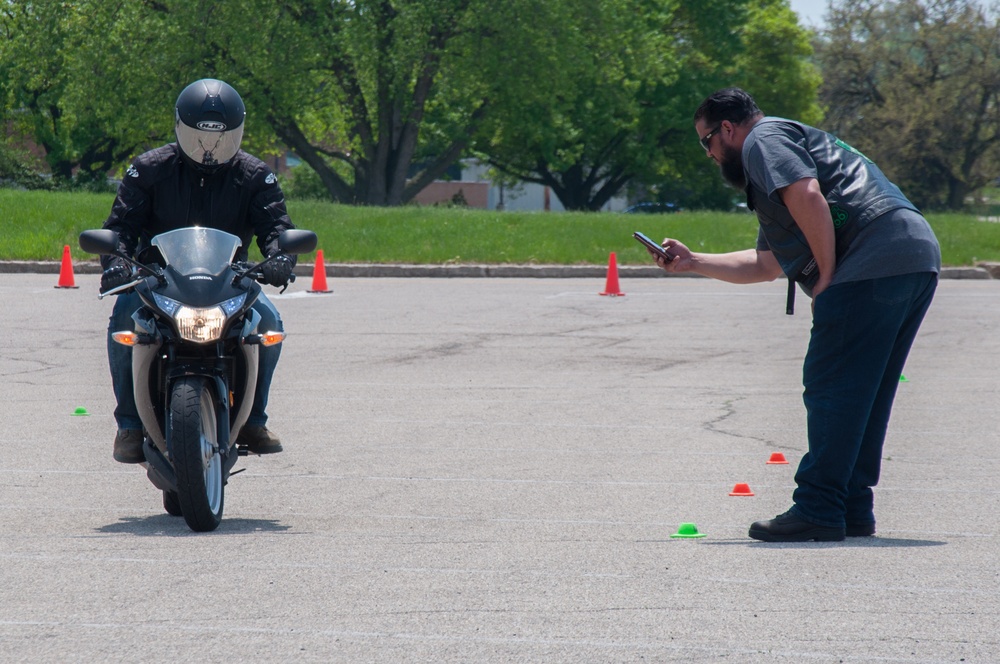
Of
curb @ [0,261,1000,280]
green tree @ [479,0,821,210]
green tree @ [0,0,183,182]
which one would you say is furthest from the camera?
green tree @ [479,0,821,210]

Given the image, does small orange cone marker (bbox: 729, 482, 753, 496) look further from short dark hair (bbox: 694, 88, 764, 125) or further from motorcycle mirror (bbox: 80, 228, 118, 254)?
motorcycle mirror (bbox: 80, 228, 118, 254)

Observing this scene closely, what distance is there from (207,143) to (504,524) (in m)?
1.88

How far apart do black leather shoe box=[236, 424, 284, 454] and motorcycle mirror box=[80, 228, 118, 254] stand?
0.91 meters

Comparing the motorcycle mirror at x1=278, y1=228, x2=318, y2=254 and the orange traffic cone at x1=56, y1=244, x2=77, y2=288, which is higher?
the motorcycle mirror at x1=278, y1=228, x2=318, y2=254

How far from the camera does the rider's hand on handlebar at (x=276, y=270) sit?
216 inches

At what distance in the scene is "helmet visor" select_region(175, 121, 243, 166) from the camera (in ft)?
18.5

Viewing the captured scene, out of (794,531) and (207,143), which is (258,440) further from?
(794,531)

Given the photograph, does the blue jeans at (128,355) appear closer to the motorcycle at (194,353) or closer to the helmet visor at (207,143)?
the motorcycle at (194,353)

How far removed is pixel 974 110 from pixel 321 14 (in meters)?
22.5

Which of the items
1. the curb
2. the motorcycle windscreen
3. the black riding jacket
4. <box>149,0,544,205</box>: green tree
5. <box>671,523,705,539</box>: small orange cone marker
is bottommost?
the curb

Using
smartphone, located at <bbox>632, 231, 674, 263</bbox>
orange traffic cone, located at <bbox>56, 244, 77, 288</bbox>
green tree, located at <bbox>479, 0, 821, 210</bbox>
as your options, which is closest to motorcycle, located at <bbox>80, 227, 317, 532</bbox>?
smartphone, located at <bbox>632, 231, 674, 263</bbox>

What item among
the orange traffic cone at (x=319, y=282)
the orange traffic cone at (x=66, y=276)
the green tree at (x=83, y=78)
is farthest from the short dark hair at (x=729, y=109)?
the green tree at (x=83, y=78)

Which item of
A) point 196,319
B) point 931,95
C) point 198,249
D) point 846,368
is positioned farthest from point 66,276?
point 931,95

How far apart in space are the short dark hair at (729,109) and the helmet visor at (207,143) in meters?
1.81
